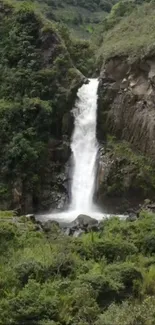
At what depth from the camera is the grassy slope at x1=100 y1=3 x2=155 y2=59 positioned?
37.2 meters

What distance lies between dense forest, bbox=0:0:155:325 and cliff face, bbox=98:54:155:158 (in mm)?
70

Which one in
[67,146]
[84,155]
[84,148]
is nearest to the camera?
[67,146]

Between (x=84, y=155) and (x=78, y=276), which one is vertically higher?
(x=84, y=155)

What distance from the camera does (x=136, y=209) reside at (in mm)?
32938

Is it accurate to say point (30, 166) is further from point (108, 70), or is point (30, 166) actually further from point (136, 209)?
point (108, 70)

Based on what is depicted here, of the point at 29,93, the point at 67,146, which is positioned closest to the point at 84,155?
the point at 67,146

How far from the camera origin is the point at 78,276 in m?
15.8

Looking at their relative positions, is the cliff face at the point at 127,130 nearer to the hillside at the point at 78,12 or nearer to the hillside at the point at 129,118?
the hillside at the point at 129,118

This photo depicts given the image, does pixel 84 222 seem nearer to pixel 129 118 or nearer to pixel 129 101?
pixel 129 118

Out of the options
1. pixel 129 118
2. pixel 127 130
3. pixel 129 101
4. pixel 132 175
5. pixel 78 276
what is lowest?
pixel 78 276

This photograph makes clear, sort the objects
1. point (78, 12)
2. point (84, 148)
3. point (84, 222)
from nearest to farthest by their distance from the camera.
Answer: point (84, 222), point (84, 148), point (78, 12)

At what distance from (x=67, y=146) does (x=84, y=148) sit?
1.27 metres

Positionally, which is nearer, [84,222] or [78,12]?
[84,222]

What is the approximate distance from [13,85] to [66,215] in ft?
34.9
